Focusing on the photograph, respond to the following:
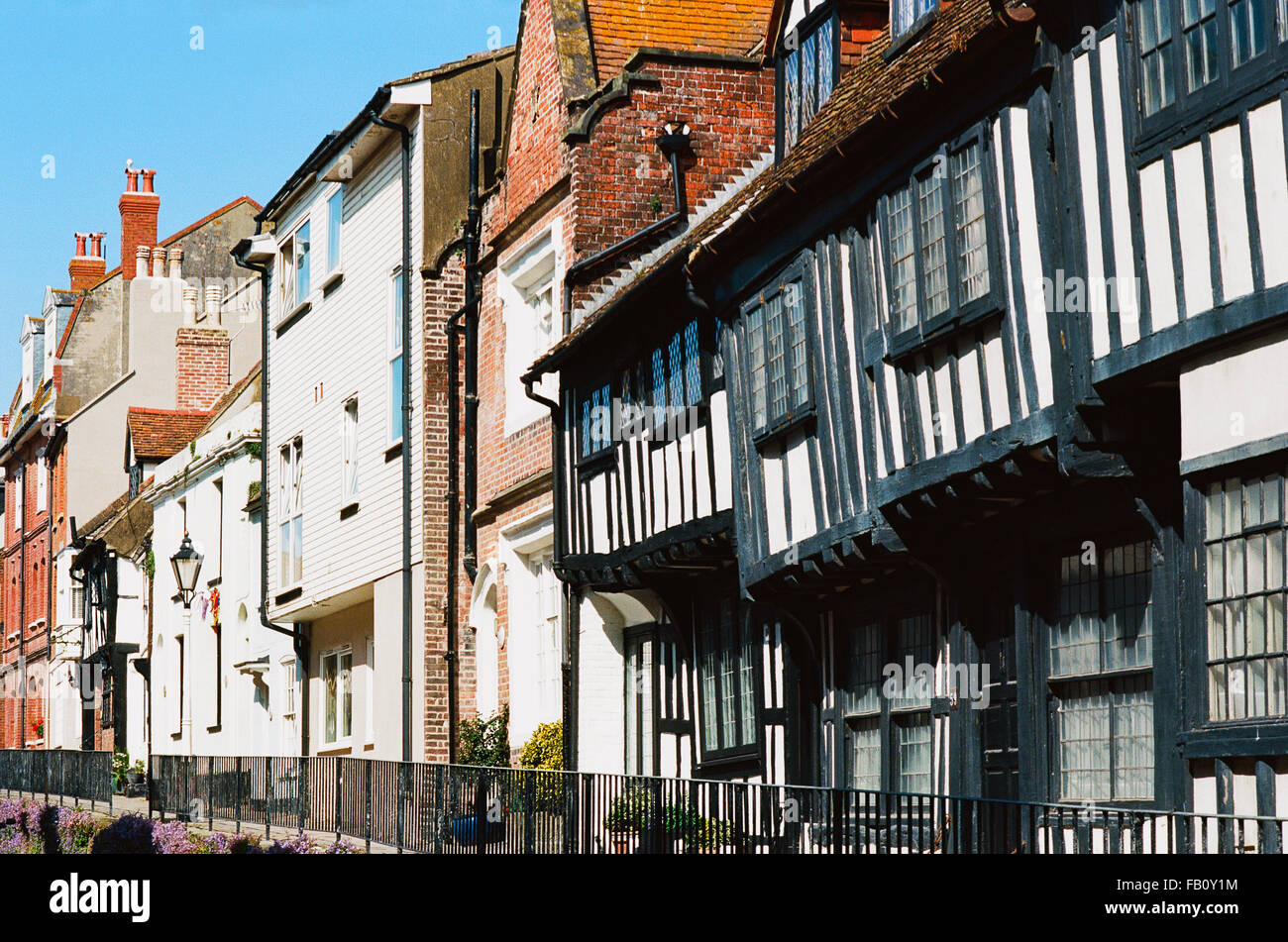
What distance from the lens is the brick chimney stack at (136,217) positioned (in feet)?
177

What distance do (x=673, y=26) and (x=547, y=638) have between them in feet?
Answer: 25.1

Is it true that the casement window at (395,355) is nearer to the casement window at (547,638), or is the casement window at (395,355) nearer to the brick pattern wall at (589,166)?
the brick pattern wall at (589,166)

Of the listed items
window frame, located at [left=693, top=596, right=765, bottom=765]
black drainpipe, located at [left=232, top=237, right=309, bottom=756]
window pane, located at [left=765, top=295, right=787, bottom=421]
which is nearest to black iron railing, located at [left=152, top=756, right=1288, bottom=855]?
window frame, located at [left=693, top=596, right=765, bottom=765]

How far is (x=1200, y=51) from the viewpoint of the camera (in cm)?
1005

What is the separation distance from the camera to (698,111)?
21.6m

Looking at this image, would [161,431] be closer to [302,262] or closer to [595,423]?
[302,262]

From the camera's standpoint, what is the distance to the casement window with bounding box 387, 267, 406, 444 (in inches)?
1001

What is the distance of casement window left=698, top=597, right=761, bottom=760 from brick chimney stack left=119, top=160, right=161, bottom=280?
3907 centimetres

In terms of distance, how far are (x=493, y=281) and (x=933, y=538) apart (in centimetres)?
1139

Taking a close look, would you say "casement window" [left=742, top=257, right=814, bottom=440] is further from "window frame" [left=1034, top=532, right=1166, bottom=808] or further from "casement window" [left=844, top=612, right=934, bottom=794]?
"window frame" [left=1034, top=532, right=1166, bottom=808]
